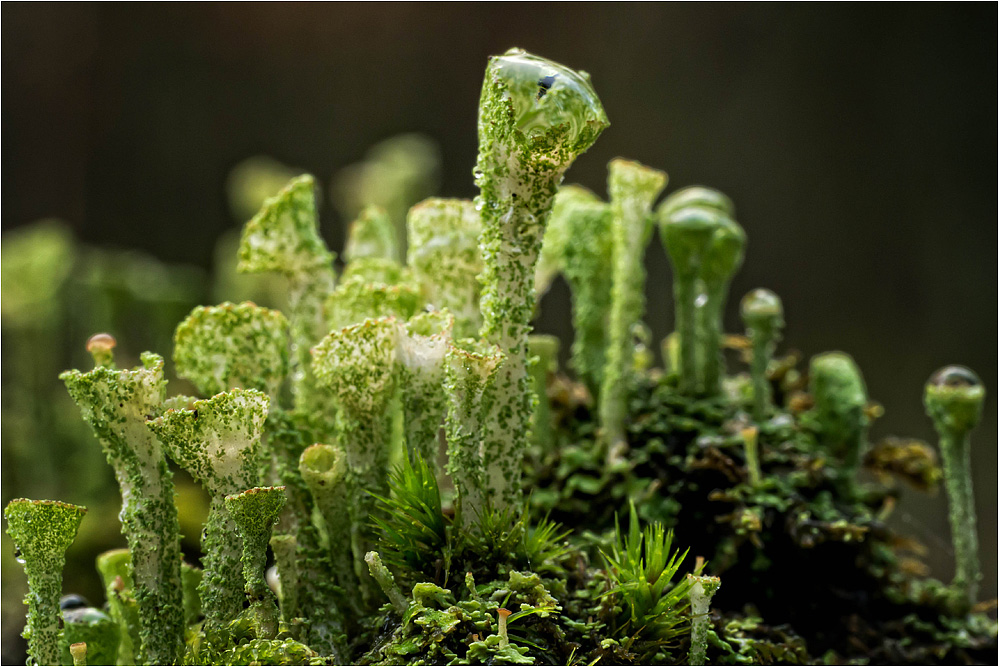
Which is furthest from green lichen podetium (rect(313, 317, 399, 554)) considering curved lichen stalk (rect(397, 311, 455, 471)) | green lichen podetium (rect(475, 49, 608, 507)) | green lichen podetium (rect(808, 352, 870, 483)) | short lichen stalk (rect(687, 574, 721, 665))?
green lichen podetium (rect(808, 352, 870, 483))

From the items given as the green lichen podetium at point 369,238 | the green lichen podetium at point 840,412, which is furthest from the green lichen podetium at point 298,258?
the green lichen podetium at point 840,412

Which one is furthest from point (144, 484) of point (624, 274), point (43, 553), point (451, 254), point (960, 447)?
point (960, 447)

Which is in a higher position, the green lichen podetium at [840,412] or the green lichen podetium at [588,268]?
the green lichen podetium at [588,268]

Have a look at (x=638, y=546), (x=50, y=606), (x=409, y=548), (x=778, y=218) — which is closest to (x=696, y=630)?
(x=638, y=546)

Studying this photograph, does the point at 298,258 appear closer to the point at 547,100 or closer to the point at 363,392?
the point at 363,392

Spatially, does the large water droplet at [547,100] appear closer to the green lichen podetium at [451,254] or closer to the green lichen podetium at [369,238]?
the green lichen podetium at [451,254]

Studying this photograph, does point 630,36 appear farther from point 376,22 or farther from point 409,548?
point 409,548

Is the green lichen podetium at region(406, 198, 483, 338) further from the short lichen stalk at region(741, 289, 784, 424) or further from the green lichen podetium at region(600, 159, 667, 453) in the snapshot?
the short lichen stalk at region(741, 289, 784, 424)
